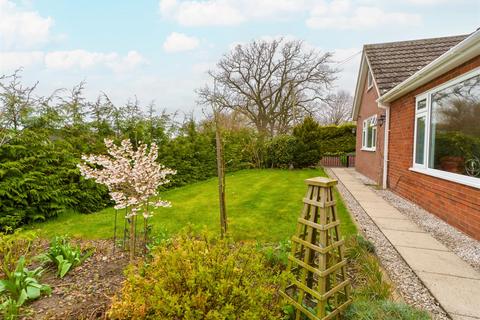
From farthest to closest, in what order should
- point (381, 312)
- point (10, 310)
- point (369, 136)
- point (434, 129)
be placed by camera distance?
point (369, 136) → point (434, 129) → point (10, 310) → point (381, 312)

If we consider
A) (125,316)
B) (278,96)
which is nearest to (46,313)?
(125,316)

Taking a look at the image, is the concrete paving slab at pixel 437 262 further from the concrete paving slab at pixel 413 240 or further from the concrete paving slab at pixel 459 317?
the concrete paving slab at pixel 459 317

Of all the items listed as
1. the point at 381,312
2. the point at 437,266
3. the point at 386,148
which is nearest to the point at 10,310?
the point at 381,312

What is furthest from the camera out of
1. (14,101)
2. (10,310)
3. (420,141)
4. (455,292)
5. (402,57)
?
(402,57)

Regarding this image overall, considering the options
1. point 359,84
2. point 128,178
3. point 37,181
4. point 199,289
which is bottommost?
point 199,289

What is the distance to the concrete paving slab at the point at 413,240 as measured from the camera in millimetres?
3467

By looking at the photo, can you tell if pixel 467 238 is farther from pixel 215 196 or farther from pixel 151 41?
pixel 151 41

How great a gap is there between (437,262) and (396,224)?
57.1 inches

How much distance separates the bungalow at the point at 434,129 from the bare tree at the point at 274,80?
1223 centimetres

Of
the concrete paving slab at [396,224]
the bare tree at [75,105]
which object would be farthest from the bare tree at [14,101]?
the concrete paving slab at [396,224]

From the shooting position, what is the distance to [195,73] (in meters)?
12.8

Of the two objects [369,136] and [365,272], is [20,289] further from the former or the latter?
[369,136]

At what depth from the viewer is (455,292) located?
7.80 ft

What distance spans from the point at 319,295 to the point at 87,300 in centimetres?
195
